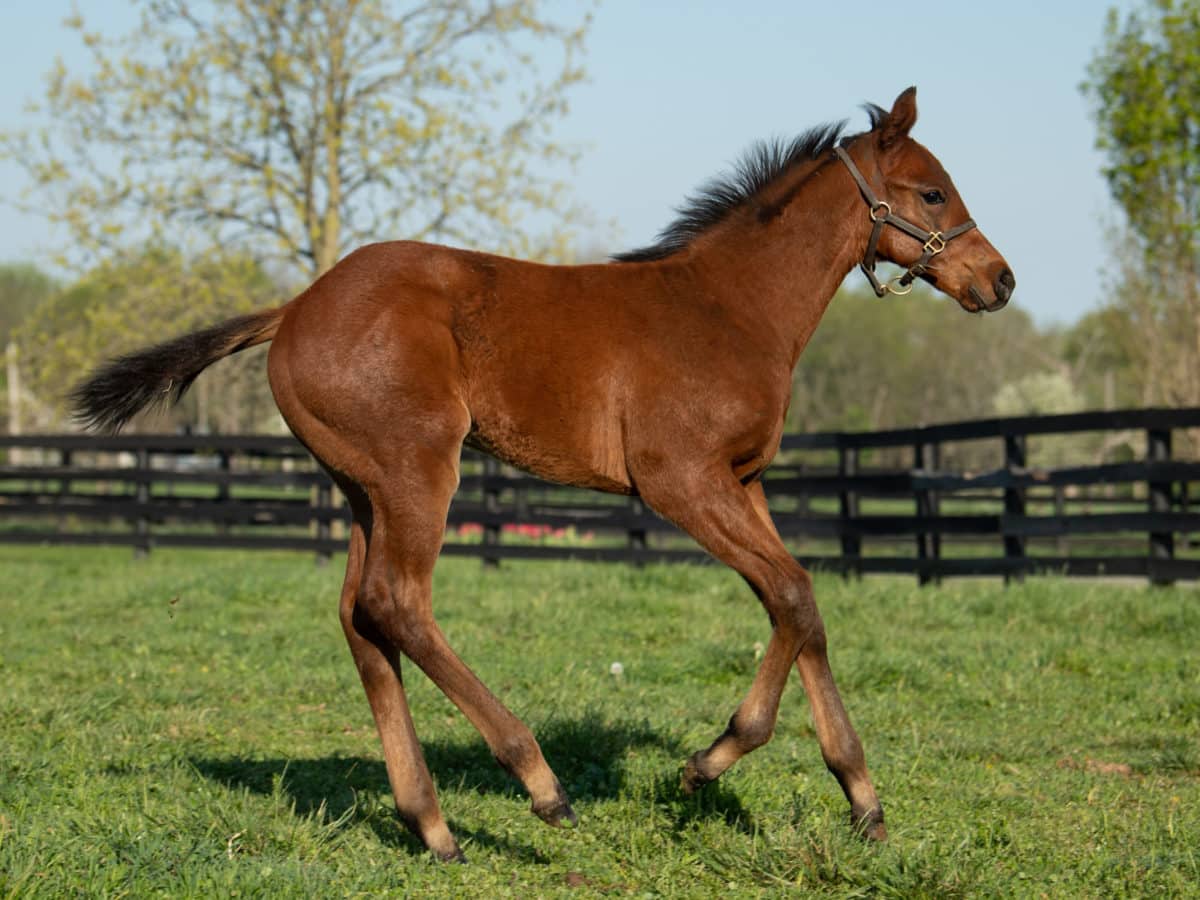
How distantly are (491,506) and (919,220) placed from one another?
380 inches

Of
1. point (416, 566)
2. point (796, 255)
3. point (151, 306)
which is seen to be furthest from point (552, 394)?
point (151, 306)

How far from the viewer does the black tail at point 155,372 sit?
4410 mm

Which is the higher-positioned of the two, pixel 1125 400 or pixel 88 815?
pixel 1125 400

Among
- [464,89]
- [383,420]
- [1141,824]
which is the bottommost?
[1141,824]

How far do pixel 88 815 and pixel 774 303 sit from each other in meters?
2.86

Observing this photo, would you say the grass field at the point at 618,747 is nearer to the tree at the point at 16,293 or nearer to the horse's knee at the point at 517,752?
the horse's knee at the point at 517,752

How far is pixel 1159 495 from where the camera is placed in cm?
1070

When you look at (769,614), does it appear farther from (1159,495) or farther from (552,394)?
(1159,495)

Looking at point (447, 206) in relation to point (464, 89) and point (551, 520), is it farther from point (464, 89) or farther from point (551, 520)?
point (551, 520)

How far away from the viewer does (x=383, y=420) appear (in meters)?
3.98

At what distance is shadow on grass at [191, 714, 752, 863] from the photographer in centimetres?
426

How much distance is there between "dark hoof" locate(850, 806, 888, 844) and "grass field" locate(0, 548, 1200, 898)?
0.35 feet

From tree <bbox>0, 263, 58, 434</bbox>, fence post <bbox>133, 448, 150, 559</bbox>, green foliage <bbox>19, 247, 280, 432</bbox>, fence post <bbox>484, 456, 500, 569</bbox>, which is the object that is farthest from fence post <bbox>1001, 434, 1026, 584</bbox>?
tree <bbox>0, 263, 58, 434</bbox>

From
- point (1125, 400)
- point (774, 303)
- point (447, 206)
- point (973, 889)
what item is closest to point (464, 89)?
point (447, 206)
